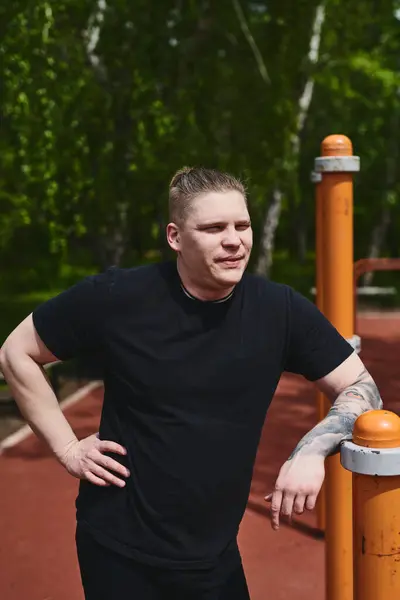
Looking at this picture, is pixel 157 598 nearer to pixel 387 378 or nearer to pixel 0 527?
pixel 0 527

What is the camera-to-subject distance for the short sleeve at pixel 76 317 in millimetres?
2156

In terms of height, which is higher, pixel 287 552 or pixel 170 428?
pixel 170 428

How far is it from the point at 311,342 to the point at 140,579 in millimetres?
701

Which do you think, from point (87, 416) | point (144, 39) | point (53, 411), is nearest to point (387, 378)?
point (87, 416)

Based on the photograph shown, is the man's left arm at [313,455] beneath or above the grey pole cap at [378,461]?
beneath

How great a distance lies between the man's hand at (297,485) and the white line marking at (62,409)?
17.8ft

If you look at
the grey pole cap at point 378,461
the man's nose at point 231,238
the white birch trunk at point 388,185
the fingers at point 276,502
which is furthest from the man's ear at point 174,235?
the white birch trunk at point 388,185

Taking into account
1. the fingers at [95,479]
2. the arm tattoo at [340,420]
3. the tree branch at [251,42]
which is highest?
the tree branch at [251,42]

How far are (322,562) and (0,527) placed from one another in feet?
6.17

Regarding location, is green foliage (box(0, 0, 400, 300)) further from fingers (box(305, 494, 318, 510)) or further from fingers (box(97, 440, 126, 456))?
fingers (box(305, 494, 318, 510))

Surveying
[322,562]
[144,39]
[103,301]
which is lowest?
[322,562]

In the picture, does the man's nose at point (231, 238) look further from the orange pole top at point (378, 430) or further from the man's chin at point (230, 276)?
the orange pole top at point (378, 430)

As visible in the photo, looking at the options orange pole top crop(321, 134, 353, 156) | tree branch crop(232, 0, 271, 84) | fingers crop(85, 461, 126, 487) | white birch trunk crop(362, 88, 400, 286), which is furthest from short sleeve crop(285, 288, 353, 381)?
white birch trunk crop(362, 88, 400, 286)

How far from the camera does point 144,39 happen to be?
11219mm
